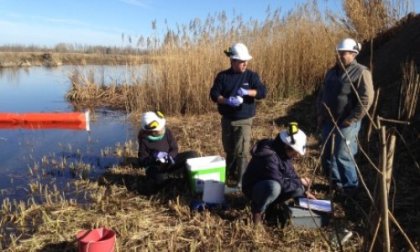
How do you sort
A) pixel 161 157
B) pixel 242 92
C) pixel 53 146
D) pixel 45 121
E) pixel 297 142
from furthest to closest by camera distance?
pixel 45 121, pixel 53 146, pixel 161 157, pixel 242 92, pixel 297 142

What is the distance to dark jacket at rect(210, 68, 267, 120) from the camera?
17.2 ft

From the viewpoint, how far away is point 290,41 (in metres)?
10.6

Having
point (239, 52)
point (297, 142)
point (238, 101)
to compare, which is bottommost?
point (297, 142)

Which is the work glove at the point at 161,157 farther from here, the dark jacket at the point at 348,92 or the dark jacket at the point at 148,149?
the dark jacket at the point at 348,92

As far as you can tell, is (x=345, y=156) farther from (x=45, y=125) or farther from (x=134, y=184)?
(x=45, y=125)

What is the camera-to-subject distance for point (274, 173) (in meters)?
4.07

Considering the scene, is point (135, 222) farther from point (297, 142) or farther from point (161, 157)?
point (297, 142)

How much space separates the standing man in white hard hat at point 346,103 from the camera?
448cm

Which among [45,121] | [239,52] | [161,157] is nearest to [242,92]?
[239,52]

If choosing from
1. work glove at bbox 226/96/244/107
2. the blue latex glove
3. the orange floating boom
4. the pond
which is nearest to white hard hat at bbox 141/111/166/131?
work glove at bbox 226/96/244/107

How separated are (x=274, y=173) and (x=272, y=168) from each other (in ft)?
0.16

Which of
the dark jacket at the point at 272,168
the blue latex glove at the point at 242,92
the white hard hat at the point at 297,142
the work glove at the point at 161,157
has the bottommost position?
the work glove at the point at 161,157

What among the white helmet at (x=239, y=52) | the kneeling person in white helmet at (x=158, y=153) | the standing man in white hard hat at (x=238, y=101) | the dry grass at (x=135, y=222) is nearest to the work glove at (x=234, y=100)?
the standing man in white hard hat at (x=238, y=101)

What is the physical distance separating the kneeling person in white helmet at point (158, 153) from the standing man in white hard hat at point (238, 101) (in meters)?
0.55
